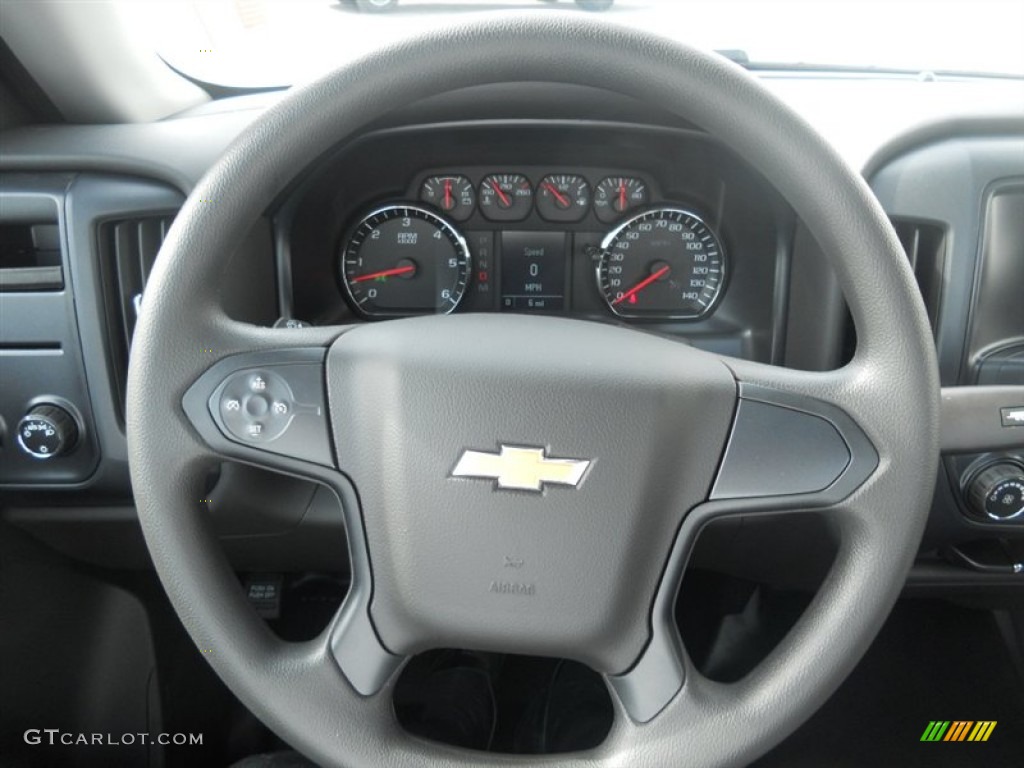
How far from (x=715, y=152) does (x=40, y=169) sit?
846 mm

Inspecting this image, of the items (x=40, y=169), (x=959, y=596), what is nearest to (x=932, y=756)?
(x=959, y=596)

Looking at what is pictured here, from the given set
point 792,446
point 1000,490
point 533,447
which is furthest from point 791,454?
point 1000,490

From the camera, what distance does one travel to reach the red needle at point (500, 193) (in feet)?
4.43

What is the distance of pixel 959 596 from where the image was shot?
4.81ft

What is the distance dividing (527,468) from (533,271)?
21.7 inches

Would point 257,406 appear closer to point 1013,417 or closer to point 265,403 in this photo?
point 265,403

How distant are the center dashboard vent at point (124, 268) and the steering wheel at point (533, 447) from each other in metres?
0.39

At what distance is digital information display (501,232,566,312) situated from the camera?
1372 mm

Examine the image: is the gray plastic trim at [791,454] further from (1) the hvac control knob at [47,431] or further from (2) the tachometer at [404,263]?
(1) the hvac control knob at [47,431]

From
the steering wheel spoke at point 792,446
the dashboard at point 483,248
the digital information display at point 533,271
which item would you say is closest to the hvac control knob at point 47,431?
the dashboard at point 483,248

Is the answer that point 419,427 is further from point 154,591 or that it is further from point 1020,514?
point 154,591

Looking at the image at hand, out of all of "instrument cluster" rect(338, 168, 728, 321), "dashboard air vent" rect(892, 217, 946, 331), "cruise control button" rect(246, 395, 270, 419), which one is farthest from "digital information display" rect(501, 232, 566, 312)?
"cruise control button" rect(246, 395, 270, 419)

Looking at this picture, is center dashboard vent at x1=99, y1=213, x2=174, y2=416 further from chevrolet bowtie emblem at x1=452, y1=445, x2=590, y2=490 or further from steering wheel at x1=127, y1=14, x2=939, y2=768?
chevrolet bowtie emblem at x1=452, y1=445, x2=590, y2=490

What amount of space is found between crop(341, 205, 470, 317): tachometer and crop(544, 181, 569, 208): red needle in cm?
14
